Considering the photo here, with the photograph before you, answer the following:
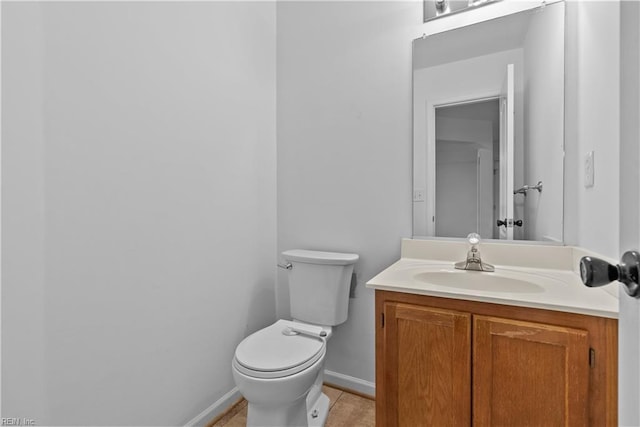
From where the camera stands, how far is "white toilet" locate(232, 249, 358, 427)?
1219 mm

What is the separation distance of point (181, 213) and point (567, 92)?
5.84 feet

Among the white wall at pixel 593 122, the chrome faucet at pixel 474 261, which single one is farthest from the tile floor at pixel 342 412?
the white wall at pixel 593 122

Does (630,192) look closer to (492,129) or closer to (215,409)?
(492,129)

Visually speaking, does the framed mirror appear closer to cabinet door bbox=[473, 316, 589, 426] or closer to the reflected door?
the reflected door

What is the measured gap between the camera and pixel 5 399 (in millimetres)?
896

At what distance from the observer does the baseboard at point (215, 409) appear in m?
1.47

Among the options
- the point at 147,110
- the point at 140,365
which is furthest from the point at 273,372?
the point at 147,110

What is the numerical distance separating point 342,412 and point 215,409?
0.66 meters

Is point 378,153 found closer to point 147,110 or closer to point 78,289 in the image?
point 147,110


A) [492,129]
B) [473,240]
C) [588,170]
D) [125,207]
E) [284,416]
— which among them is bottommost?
[284,416]

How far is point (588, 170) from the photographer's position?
1.14 m

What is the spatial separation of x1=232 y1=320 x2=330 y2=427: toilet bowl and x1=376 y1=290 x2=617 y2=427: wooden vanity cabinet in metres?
0.32

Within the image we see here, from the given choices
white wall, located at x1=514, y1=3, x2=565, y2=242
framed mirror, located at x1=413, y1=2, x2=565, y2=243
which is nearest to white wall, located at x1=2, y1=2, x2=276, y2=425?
framed mirror, located at x1=413, y1=2, x2=565, y2=243

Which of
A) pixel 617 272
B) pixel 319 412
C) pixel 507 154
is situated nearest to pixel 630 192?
pixel 617 272
